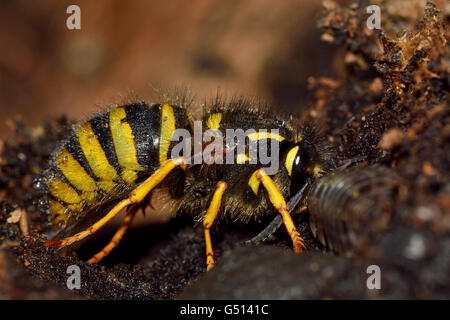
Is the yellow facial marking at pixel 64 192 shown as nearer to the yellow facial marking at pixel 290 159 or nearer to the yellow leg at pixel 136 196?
the yellow leg at pixel 136 196

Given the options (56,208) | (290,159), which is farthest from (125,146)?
(290,159)

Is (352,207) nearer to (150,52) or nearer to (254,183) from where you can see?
(254,183)

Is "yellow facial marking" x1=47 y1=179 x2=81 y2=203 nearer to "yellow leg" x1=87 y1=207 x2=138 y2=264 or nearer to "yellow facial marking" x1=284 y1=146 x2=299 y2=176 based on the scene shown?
"yellow leg" x1=87 y1=207 x2=138 y2=264

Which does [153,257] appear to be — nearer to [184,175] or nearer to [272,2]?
[184,175]

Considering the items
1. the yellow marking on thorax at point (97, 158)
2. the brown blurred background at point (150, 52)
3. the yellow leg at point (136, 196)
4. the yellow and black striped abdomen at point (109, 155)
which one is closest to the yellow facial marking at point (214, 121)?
the yellow and black striped abdomen at point (109, 155)

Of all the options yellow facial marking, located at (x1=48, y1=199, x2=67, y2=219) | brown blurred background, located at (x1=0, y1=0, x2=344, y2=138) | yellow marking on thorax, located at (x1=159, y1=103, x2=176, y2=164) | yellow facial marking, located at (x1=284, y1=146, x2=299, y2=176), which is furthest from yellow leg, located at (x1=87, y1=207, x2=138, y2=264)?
brown blurred background, located at (x1=0, y1=0, x2=344, y2=138)
